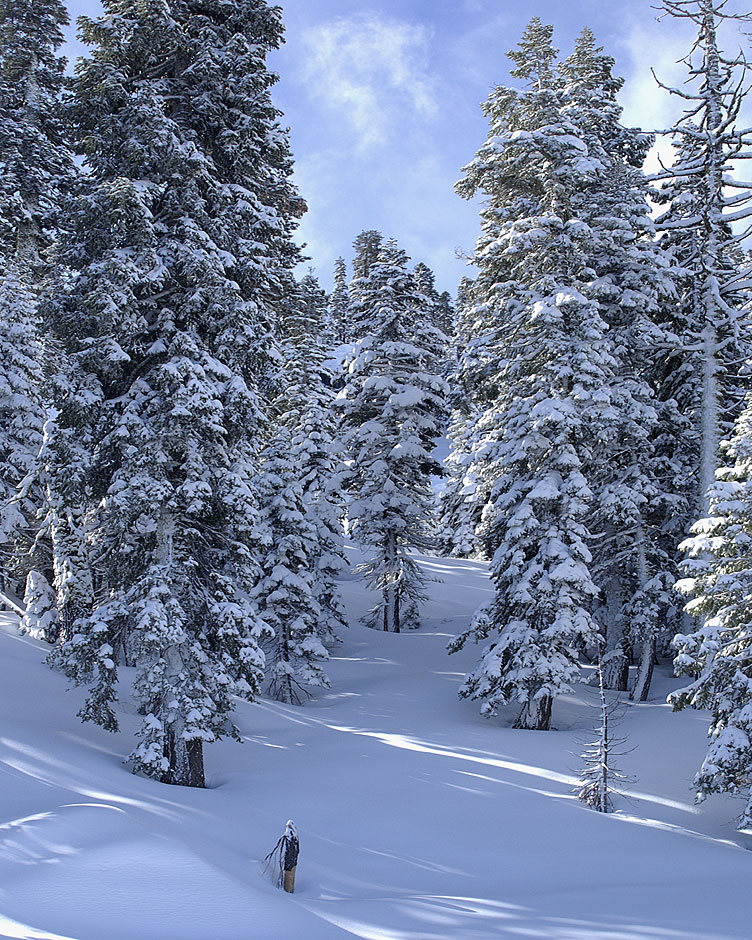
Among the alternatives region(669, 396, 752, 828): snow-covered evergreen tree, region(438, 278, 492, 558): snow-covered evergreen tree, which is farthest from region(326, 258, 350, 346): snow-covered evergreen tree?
region(669, 396, 752, 828): snow-covered evergreen tree

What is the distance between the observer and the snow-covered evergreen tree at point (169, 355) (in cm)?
1222

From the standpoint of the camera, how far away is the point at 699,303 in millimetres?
19031

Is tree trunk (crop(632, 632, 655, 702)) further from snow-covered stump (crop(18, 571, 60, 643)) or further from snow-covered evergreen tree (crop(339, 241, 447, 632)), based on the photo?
snow-covered stump (crop(18, 571, 60, 643))

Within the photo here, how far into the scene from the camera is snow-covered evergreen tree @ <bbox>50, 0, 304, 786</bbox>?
1222 cm

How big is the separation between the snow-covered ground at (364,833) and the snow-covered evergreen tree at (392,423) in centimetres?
897

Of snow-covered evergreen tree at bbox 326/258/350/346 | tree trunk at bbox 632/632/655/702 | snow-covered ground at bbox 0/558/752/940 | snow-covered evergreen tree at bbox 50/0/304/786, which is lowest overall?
snow-covered ground at bbox 0/558/752/940

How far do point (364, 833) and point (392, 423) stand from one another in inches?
→ 739

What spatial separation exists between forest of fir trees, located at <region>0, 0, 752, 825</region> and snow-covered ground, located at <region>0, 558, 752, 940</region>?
1240mm

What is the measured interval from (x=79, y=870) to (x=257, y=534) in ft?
24.4

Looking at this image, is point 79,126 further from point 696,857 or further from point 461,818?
point 696,857

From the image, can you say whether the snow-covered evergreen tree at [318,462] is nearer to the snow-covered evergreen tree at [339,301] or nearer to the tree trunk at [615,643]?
the tree trunk at [615,643]

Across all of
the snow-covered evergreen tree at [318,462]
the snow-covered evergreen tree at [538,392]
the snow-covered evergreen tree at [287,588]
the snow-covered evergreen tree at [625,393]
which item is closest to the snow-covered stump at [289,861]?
the snow-covered evergreen tree at [538,392]

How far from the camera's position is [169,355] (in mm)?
13195

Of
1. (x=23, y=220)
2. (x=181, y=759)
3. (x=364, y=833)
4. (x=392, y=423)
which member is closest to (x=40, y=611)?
(x=181, y=759)
